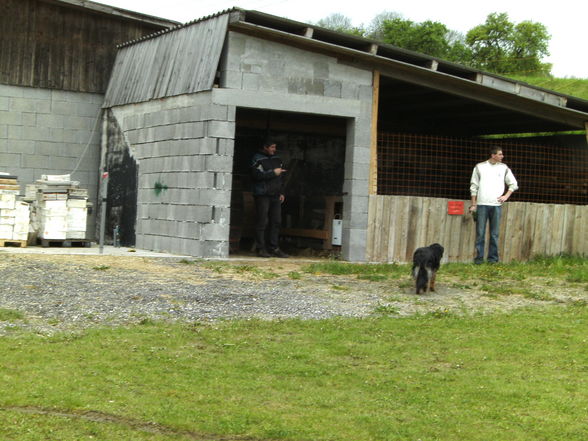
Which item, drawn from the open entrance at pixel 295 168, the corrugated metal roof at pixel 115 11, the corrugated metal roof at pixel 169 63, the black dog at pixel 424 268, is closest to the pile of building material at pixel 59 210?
the corrugated metal roof at pixel 169 63

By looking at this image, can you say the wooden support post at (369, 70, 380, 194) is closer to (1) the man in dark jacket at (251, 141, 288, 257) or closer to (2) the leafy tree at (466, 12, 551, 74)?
(1) the man in dark jacket at (251, 141, 288, 257)

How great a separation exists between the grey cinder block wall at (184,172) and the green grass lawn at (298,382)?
6145mm

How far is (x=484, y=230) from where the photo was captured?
54.3 feet

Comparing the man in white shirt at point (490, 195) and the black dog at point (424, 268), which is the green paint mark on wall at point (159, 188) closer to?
the man in white shirt at point (490, 195)

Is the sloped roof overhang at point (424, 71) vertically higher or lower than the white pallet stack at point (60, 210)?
higher

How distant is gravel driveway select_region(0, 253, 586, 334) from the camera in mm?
9922

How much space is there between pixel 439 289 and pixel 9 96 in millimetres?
10949

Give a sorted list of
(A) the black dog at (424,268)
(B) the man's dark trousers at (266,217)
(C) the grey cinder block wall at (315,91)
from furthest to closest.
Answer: (B) the man's dark trousers at (266,217) → (C) the grey cinder block wall at (315,91) → (A) the black dog at (424,268)

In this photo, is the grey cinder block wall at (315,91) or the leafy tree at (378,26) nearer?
the grey cinder block wall at (315,91)

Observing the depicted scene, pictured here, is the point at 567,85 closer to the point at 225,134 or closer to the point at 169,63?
the point at 169,63

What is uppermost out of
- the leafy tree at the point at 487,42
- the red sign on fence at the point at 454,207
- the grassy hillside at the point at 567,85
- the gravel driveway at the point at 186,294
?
the leafy tree at the point at 487,42

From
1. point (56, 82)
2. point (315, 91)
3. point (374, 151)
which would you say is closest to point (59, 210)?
point (56, 82)

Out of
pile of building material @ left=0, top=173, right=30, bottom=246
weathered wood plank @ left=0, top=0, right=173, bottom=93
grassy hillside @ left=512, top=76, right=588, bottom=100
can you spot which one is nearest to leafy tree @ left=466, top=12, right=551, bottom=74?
grassy hillside @ left=512, top=76, right=588, bottom=100

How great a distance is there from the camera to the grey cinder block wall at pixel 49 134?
19203mm
